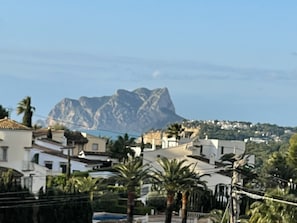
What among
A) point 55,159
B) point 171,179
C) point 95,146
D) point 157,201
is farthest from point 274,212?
point 95,146

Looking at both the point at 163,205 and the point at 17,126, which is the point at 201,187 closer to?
the point at 163,205

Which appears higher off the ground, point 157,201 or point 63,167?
point 63,167

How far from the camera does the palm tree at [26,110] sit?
8375 centimetres

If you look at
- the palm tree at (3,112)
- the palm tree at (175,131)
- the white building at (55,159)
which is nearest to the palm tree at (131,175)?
the white building at (55,159)

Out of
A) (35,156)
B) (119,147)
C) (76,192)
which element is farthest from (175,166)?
(119,147)

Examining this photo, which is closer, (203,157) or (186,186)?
(186,186)

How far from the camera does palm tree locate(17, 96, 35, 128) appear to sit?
83.8m

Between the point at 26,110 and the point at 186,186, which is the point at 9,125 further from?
the point at 26,110

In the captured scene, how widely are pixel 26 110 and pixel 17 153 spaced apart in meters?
28.0

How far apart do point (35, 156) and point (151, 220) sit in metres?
18.1

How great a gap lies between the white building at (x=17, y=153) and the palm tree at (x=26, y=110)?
2368 cm

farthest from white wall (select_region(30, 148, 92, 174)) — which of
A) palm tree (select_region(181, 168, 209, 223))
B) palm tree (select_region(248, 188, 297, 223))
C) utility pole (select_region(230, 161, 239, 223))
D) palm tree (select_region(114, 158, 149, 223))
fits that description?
utility pole (select_region(230, 161, 239, 223))

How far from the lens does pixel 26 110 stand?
85.5 meters

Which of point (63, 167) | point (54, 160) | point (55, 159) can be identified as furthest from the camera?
point (63, 167)
